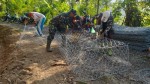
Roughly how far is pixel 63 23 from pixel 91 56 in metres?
1.73

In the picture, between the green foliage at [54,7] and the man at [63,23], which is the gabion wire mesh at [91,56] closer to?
the man at [63,23]

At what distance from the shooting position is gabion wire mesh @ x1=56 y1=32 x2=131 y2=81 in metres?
6.55

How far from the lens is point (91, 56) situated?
7555 millimetres

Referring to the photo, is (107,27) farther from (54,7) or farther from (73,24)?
(54,7)

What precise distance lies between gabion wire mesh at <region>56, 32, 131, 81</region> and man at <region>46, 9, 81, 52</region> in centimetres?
43

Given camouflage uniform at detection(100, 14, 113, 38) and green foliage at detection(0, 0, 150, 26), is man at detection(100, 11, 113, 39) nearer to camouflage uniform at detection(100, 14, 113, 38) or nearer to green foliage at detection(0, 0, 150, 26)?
camouflage uniform at detection(100, 14, 113, 38)

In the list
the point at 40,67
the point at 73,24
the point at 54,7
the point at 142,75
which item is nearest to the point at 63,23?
the point at 73,24

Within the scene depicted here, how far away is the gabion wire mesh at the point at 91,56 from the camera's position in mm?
6551

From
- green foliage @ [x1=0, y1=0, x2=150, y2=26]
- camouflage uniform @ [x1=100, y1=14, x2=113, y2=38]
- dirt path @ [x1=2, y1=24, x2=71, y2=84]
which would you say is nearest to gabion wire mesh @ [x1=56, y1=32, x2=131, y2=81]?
dirt path @ [x1=2, y1=24, x2=71, y2=84]

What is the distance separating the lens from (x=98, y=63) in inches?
282

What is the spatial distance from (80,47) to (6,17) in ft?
41.4

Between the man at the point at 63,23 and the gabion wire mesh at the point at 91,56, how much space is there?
16.8 inches

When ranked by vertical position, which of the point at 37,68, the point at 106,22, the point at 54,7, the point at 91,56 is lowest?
the point at 37,68

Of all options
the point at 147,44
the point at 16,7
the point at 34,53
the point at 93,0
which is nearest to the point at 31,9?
the point at 16,7
